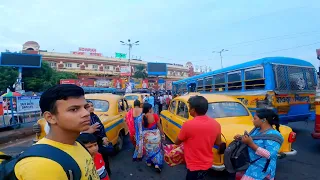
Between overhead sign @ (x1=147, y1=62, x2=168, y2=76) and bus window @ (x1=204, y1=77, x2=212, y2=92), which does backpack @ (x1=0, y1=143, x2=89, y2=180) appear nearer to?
bus window @ (x1=204, y1=77, x2=212, y2=92)

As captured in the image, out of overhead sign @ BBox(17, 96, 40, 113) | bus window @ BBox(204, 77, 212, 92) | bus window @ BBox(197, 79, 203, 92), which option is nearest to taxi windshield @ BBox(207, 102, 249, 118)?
bus window @ BBox(204, 77, 212, 92)

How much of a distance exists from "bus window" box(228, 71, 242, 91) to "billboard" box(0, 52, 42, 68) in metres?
29.0

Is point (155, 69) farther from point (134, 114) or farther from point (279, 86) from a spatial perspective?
point (134, 114)

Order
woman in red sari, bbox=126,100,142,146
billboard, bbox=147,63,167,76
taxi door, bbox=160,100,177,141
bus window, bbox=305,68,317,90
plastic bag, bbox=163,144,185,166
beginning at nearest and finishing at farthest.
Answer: plastic bag, bbox=163,144,185,166 → woman in red sari, bbox=126,100,142,146 → taxi door, bbox=160,100,177,141 → bus window, bbox=305,68,317,90 → billboard, bbox=147,63,167,76

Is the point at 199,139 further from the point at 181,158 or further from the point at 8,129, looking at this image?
the point at 8,129

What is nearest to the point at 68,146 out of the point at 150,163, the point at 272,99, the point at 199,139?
the point at 199,139

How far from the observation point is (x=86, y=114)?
1.37 meters

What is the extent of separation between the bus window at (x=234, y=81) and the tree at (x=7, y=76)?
95.8 ft

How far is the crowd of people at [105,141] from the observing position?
3.77 feet

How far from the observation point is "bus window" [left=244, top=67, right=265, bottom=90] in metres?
7.72

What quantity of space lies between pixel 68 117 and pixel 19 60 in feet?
112

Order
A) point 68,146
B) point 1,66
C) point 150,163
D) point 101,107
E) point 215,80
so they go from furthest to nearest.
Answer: point 1,66 → point 215,80 → point 101,107 → point 150,163 → point 68,146

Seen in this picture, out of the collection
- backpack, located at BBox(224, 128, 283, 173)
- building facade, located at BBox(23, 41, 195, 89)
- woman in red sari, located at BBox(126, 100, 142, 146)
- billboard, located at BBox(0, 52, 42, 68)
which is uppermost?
building facade, located at BBox(23, 41, 195, 89)

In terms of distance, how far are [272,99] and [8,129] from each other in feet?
35.3
